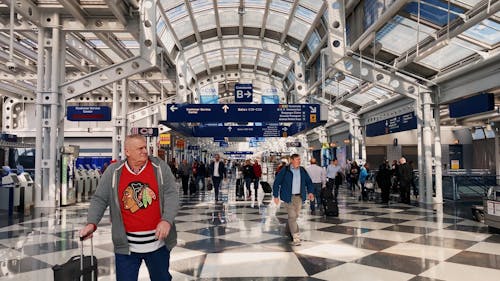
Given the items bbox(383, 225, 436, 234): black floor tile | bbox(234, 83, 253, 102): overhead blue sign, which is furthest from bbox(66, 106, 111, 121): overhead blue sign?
bbox(383, 225, 436, 234): black floor tile

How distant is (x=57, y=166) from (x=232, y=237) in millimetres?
7721

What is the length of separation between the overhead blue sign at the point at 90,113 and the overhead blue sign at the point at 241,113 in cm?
232

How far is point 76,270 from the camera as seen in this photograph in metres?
2.49

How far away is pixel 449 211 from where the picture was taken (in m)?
11.0

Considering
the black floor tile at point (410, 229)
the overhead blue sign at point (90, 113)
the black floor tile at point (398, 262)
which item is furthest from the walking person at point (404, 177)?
the overhead blue sign at point (90, 113)

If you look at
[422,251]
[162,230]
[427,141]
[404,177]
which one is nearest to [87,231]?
[162,230]

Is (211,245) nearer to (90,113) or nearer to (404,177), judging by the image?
(404,177)

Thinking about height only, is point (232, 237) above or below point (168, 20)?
below

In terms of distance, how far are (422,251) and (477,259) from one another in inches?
29.1

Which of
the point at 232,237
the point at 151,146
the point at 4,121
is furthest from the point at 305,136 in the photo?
the point at 232,237

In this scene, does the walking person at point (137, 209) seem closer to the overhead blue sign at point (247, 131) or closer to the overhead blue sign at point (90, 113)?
the overhead blue sign at point (90, 113)

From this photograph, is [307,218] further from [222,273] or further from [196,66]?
[196,66]

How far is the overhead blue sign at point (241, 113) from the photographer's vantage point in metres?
15.5

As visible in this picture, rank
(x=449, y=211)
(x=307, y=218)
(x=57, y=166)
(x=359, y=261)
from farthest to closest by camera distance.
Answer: (x=57, y=166)
(x=449, y=211)
(x=307, y=218)
(x=359, y=261)
